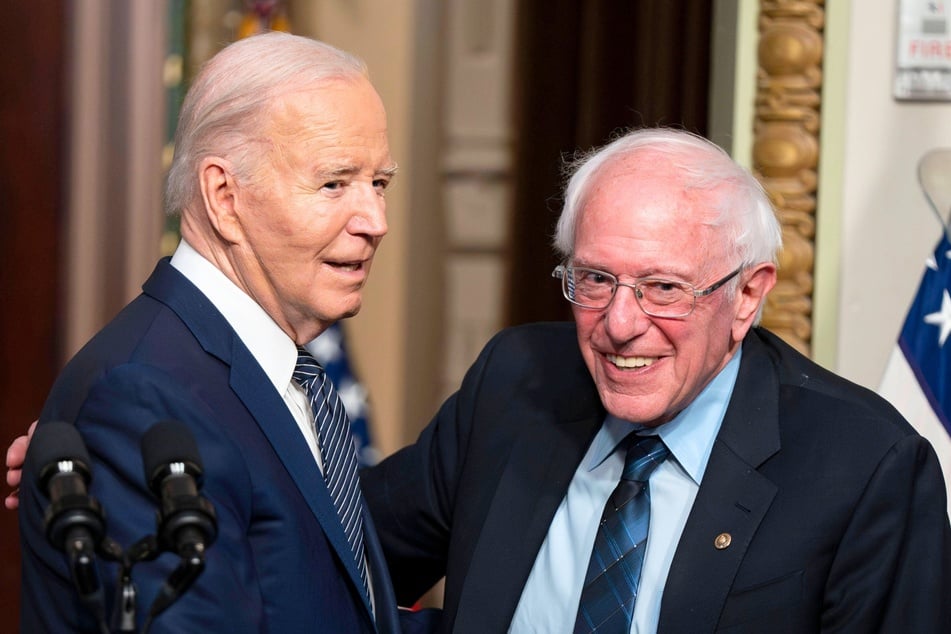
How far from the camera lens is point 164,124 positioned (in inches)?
138

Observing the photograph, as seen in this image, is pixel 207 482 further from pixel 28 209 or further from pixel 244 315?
pixel 28 209

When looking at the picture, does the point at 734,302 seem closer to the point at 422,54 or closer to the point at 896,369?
the point at 896,369

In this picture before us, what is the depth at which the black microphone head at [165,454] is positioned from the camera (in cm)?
118

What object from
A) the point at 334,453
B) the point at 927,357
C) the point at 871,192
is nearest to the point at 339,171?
the point at 334,453

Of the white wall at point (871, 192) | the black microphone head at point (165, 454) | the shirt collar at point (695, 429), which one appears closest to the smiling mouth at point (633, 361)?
the shirt collar at point (695, 429)

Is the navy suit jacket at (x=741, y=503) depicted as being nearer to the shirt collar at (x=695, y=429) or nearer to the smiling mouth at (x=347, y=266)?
the shirt collar at (x=695, y=429)

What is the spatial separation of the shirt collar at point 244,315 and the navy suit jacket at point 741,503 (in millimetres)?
489

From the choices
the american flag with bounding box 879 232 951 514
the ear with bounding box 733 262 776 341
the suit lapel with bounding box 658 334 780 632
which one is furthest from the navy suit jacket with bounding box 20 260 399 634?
the american flag with bounding box 879 232 951 514

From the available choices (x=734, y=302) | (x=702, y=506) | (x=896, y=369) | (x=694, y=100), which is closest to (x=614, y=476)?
(x=702, y=506)

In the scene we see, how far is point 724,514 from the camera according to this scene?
185 cm

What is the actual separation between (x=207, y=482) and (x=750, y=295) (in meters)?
0.93

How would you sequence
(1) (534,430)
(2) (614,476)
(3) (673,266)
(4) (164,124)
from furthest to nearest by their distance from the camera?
1. (4) (164,124)
2. (1) (534,430)
3. (2) (614,476)
4. (3) (673,266)

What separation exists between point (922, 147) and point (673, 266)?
2104 mm

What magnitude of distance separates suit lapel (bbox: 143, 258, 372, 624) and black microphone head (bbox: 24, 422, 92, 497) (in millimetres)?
467
